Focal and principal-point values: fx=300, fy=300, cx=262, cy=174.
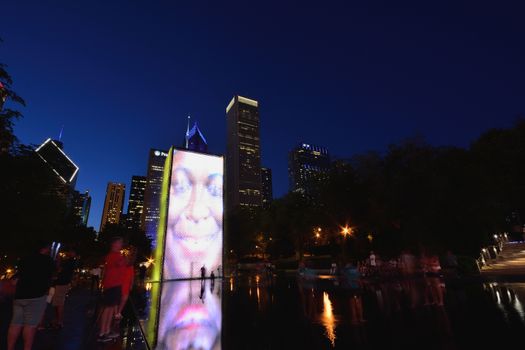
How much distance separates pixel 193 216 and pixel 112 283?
79.9 ft

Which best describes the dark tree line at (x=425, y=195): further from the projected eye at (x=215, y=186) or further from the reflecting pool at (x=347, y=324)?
the reflecting pool at (x=347, y=324)

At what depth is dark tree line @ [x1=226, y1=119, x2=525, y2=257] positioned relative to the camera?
27078mm

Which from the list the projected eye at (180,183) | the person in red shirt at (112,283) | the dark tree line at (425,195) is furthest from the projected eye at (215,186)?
the person in red shirt at (112,283)

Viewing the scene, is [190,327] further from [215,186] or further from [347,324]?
[215,186]

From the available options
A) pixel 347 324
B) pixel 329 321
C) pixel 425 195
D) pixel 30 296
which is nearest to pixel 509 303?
pixel 347 324

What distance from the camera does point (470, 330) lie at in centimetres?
633

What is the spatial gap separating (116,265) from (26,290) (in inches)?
72.3

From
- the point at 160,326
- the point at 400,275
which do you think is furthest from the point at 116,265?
the point at 400,275

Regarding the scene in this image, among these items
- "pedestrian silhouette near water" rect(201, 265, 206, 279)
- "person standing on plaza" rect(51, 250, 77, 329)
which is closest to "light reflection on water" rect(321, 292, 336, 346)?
"person standing on plaza" rect(51, 250, 77, 329)

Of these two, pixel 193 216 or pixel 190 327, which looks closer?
pixel 190 327

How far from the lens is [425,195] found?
27.2m

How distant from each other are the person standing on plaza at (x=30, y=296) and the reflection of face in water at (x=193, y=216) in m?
24.7

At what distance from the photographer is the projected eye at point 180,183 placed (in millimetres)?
30688

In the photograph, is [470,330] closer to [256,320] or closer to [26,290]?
[256,320]
